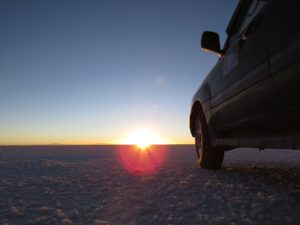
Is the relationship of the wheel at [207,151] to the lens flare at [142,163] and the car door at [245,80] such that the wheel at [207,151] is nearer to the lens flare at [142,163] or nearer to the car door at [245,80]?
the car door at [245,80]

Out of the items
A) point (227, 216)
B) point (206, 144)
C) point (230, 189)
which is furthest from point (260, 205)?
point (206, 144)

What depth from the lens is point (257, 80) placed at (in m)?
2.68

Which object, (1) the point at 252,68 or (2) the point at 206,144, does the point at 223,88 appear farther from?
(2) the point at 206,144

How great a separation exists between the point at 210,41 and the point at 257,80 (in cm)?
118

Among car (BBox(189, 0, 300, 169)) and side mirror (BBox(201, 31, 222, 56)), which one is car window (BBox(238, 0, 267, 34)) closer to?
car (BBox(189, 0, 300, 169))

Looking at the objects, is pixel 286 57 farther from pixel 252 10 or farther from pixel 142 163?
pixel 142 163

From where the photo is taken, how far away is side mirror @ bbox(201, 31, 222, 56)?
3.69 m

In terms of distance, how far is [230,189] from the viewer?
10.8ft

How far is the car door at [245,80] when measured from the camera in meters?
2.60

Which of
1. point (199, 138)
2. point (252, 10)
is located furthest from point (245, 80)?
point (199, 138)

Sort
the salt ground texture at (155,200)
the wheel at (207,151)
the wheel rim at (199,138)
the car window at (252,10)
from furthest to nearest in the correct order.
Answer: the wheel rim at (199,138) → the wheel at (207,151) → the car window at (252,10) → the salt ground texture at (155,200)

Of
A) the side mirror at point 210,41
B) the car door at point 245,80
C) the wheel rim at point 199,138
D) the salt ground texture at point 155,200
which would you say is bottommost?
the salt ground texture at point 155,200

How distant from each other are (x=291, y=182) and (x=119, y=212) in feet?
7.03

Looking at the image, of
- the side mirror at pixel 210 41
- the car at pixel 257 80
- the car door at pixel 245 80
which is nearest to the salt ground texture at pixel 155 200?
the car at pixel 257 80
